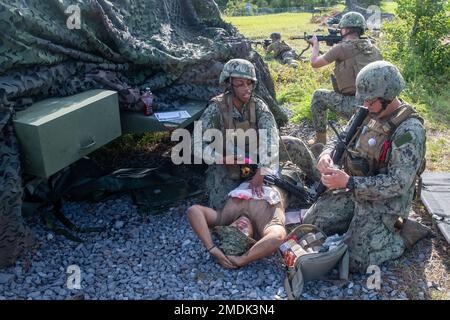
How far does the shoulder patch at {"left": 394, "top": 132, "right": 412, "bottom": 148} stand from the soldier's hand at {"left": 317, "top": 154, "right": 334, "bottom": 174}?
1.90 feet

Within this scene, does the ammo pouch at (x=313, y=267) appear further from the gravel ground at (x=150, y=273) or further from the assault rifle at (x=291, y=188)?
the assault rifle at (x=291, y=188)

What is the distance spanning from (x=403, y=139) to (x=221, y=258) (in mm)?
1788

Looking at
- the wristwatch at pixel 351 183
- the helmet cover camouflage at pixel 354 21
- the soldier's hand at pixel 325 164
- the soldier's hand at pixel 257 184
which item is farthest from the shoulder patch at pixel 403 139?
the helmet cover camouflage at pixel 354 21

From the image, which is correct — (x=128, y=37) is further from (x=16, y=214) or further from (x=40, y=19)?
(x=16, y=214)

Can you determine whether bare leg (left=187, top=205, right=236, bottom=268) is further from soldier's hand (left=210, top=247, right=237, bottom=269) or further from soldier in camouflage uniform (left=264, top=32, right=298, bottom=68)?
soldier in camouflage uniform (left=264, top=32, right=298, bottom=68)

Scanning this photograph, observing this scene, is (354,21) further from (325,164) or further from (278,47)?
(278,47)

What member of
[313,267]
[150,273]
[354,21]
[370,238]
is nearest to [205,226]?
[150,273]

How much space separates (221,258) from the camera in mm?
4148

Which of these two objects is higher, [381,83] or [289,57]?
[381,83]

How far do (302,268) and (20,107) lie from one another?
2.84 metres

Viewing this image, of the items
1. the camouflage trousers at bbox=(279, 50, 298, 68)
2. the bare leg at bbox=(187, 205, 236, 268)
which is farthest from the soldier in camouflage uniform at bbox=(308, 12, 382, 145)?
the camouflage trousers at bbox=(279, 50, 298, 68)
